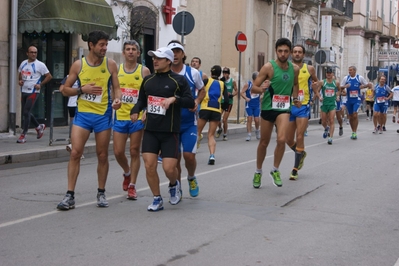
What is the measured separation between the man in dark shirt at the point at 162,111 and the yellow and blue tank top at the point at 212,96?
544 centimetres

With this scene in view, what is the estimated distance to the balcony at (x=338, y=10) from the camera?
43306 millimetres

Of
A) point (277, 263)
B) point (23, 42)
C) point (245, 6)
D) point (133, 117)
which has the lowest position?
point (277, 263)

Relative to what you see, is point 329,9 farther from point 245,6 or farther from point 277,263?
point 277,263

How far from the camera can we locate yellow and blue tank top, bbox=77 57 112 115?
8.12 metres

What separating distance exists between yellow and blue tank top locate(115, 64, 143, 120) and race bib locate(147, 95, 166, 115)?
1.16m

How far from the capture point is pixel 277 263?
19.3ft

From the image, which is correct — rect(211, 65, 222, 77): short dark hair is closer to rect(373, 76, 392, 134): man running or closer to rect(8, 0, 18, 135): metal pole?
rect(8, 0, 18, 135): metal pole

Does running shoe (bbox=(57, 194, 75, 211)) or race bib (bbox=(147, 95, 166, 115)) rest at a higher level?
race bib (bbox=(147, 95, 166, 115))

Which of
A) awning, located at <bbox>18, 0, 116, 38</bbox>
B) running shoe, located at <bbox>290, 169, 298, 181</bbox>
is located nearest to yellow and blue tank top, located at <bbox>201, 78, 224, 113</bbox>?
running shoe, located at <bbox>290, 169, 298, 181</bbox>

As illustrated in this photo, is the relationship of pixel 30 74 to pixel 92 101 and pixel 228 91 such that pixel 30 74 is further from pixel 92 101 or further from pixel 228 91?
pixel 92 101

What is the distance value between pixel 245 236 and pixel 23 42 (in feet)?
41.6

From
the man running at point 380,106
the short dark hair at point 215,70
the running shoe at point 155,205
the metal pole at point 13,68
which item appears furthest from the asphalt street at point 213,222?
the man running at point 380,106

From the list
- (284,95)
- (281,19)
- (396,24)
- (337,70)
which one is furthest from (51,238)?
(396,24)

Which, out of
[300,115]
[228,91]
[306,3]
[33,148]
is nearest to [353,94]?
[228,91]
